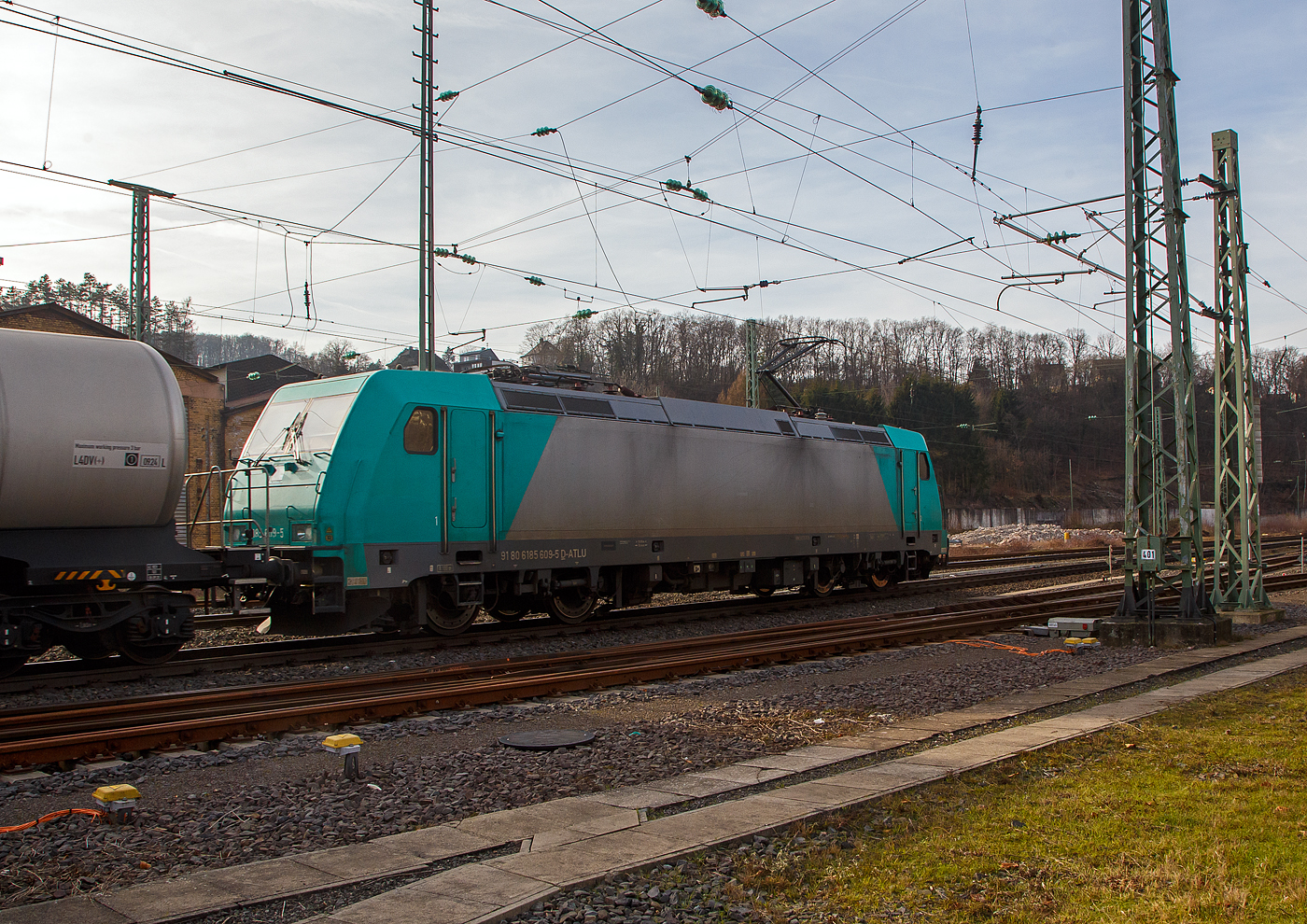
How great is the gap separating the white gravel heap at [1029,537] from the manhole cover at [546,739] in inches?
1783

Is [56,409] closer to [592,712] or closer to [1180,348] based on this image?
[592,712]

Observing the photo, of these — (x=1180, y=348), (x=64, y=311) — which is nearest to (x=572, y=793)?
(x=1180, y=348)

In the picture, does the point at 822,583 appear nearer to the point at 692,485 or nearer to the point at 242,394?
the point at 692,485

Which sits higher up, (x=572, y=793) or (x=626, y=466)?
(x=626, y=466)

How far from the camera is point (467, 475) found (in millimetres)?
14758

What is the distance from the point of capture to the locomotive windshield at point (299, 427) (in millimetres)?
13914

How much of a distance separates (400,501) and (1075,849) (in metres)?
10.5

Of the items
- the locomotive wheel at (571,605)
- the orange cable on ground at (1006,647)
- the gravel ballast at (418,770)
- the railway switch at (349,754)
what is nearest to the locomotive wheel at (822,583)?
the orange cable on ground at (1006,647)

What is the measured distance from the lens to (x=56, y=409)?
35.1ft

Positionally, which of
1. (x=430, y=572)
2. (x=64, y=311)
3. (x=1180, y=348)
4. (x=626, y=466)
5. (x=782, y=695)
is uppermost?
(x=64, y=311)

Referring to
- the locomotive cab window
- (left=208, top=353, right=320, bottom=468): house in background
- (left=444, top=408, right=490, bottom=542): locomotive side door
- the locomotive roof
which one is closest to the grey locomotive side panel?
the locomotive roof

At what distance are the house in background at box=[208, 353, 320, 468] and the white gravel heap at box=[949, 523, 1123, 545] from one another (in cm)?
3501

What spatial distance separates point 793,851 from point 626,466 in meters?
11.9

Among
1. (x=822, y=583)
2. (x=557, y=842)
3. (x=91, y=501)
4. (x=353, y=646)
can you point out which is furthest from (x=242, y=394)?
(x=557, y=842)
